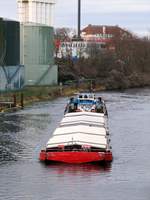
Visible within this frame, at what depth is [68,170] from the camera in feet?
69.3

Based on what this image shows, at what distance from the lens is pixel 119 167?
2161cm

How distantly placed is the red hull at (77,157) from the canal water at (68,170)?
27 cm

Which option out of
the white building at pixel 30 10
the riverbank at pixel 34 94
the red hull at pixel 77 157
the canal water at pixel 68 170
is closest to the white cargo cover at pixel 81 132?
the red hull at pixel 77 157

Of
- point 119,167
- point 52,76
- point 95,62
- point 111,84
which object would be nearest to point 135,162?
point 119,167

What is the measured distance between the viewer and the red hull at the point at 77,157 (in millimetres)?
21953

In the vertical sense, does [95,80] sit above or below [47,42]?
below

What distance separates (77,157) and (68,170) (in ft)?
3.31

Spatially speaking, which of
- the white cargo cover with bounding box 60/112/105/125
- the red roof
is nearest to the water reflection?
the white cargo cover with bounding box 60/112/105/125

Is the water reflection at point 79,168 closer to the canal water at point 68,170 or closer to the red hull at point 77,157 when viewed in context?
the canal water at point 68,170

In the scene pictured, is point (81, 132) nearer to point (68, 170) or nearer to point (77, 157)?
point (77, 157)

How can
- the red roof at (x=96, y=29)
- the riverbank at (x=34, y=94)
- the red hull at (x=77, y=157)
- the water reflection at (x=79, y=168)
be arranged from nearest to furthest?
the water reflection at (x=79, y=168), the red hull at (x=77, y=157), the riverbank at (x=34, y=94), the red roof at (x=96, y=29)

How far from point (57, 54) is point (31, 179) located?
180ft

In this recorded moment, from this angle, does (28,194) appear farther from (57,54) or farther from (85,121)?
(57,54)

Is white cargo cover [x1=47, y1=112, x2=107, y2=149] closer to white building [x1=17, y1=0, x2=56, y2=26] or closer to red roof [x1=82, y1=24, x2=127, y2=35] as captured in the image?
white building [x1=17, y1=0, x2=56, y2=26]
